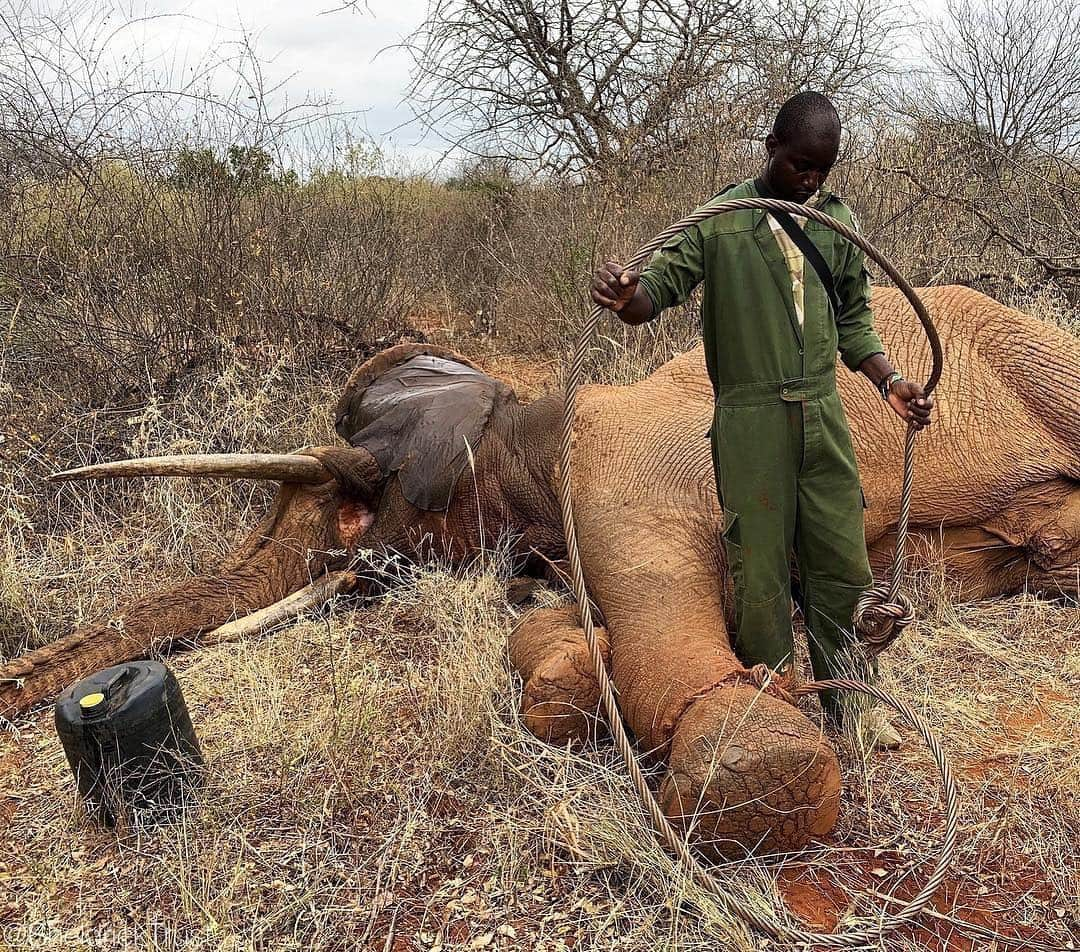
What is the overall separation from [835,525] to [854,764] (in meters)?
0.80

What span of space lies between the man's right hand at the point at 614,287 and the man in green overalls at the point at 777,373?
0.02 m

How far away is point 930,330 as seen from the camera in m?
2.91

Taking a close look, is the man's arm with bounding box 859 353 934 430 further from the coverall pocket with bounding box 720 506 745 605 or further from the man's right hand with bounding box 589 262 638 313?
the man's right hand with bounding box 589 262 638 313

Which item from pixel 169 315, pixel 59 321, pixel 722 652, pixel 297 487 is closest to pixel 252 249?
pixel 169 315

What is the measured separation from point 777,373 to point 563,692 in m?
1.22

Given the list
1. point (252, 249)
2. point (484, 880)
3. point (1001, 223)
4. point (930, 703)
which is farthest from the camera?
point (1001, 223)

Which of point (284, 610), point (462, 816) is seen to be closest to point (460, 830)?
point (462, 816)

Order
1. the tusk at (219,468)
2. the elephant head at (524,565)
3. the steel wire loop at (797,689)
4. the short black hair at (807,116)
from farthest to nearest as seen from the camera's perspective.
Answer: the tusk at (219,468), the short black hair at (807,116), the elephant head at (524,565), the steel wire loop at (797,689)

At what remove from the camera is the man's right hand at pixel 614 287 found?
2637 millimetres

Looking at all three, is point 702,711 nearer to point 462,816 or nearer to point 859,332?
point 462,816

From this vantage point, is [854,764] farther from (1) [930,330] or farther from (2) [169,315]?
(2) [169,315]

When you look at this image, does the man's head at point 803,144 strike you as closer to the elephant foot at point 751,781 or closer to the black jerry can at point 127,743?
the elephant foot at point 751,781

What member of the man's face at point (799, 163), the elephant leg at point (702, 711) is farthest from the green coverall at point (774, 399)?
the elephant leg at point (702, 711)

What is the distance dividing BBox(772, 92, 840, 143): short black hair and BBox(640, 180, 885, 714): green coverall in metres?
0.29
